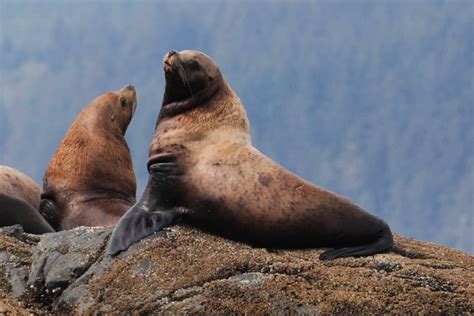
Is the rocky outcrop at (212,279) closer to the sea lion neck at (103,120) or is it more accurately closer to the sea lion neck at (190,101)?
the sea lion neck at (190,101)

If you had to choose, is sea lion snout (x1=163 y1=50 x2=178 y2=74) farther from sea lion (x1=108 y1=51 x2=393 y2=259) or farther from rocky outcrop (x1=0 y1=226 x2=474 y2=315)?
rocky outcrop (x1=0 y1=226 x2=474 y2=315)

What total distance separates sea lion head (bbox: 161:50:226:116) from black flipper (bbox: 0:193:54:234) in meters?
2.30

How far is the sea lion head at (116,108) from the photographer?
14914 mm

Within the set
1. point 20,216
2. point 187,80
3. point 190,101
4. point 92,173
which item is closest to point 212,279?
point 190,101

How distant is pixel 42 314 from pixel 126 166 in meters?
5.68

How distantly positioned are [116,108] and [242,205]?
5669 mm

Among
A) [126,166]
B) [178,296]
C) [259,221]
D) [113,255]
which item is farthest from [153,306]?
[126,166]

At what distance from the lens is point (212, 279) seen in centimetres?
867

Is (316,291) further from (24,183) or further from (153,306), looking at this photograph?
(24,183)

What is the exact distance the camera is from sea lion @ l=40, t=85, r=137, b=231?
44.3 feet

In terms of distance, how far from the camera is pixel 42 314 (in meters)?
9.03

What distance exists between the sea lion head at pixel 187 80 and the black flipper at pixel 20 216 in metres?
2.30

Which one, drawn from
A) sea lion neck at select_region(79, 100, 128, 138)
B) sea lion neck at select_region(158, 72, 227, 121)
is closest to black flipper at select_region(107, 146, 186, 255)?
sea lion neck at select_region(158, 72, 227, 121)

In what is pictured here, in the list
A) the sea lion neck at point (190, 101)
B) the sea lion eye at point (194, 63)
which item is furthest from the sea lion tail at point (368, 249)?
the sea lion eye at point (194, 63)
